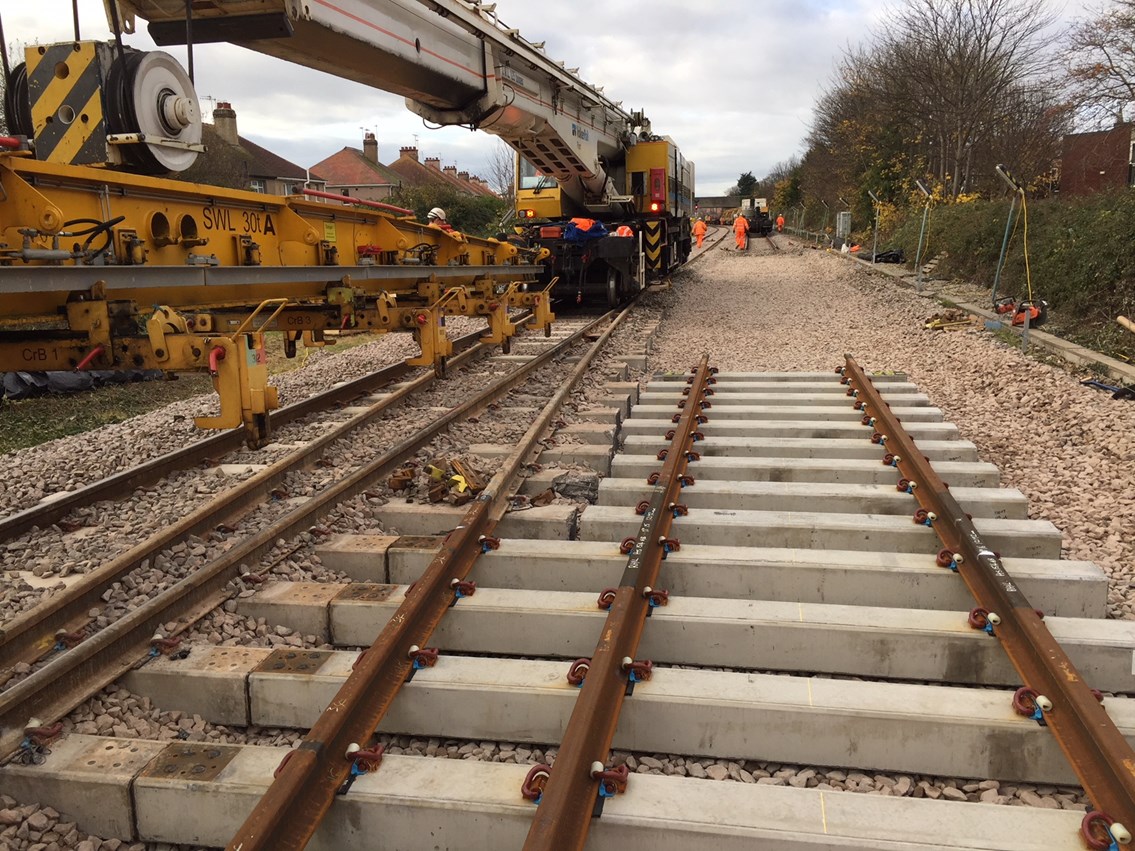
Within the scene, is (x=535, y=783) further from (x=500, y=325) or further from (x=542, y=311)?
(x=542, y=311)

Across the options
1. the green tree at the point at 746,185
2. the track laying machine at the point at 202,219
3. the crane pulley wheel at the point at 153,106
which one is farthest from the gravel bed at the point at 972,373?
the green tree at the point at 746,185

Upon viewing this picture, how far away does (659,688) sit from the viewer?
2643 mm

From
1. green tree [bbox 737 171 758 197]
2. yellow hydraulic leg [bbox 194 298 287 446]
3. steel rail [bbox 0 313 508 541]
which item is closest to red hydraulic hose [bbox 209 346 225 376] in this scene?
yellow hydraulic leg [bbox 194 298 287 446]

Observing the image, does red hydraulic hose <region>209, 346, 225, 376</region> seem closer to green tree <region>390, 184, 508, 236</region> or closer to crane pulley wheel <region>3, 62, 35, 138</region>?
crane pulley wheel <region>3, 62, 35, 138</region>

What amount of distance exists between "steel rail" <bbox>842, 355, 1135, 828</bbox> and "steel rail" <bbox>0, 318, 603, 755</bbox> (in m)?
3.09

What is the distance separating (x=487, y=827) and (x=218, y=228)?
4.17 m

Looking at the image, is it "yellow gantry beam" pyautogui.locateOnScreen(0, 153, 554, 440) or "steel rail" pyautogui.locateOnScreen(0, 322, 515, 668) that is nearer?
"steel rail" pyautogui.locateOnScreen(0, 322, 515, 668)

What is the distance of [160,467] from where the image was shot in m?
5.08

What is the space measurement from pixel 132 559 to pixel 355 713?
5.80 feet

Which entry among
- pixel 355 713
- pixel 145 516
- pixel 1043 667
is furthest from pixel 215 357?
pixel 1043 667

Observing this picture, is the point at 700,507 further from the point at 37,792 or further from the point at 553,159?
the point at 553,159

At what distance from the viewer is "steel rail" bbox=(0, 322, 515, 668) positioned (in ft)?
9.78

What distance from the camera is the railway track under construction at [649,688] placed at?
7.05 feet

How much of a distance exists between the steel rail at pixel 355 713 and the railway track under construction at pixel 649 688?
1 cm
